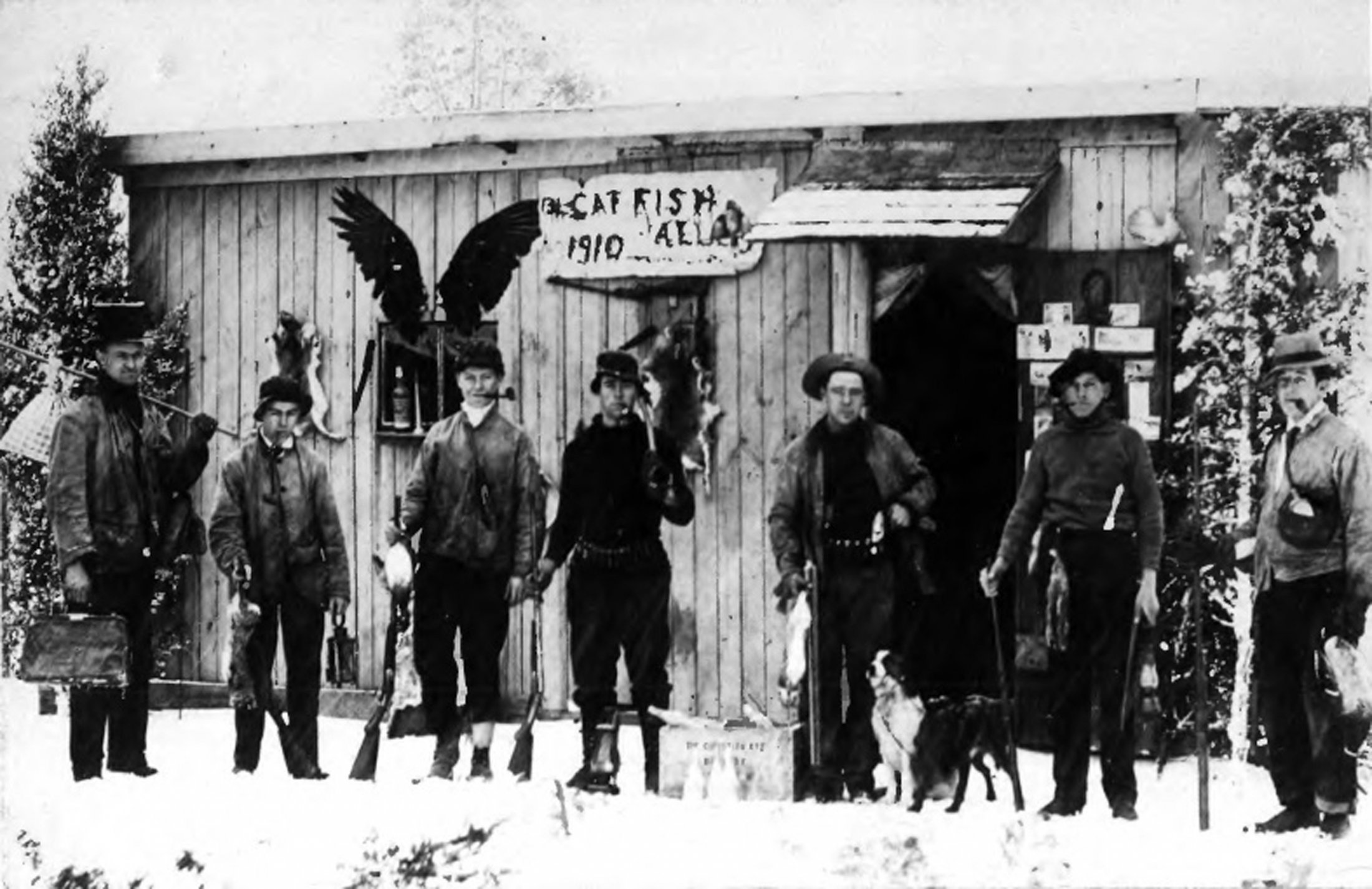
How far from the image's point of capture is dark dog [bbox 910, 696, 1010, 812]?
292 inches

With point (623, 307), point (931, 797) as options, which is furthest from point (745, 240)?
point (931, 797)

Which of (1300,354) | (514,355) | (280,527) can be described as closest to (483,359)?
(514,355)

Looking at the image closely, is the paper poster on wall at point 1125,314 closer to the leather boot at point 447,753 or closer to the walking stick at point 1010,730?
the walking stick at point 1010,730

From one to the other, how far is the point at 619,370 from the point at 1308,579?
9.42 ft

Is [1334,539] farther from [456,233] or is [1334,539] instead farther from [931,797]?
[456,233]

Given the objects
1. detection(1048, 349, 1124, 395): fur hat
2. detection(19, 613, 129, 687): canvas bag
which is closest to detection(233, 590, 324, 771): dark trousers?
detection(19, 613, 129, 687): canvas bag

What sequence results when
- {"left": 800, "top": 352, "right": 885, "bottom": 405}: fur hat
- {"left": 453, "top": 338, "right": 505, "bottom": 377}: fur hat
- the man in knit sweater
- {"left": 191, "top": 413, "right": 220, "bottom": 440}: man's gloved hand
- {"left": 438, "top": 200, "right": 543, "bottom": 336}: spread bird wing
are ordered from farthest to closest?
{"left": 191, "top": 413, "right": 220, "bottom": 440}: man's gloved hand, {"left": 438, "top": 200, "right": 543, "bottom": 336}: spread bird wing, {"left": 453, "top": 338, "right": 505, "bottom": 377}: fur hat, {"left": 800, "top": 352, "right": 885, "bottom": 405}: fur hat, the man in knit sweater

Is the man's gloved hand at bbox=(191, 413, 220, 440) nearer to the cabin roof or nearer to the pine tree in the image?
the pine tree

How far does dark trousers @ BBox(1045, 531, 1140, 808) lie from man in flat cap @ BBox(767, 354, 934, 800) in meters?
0.68

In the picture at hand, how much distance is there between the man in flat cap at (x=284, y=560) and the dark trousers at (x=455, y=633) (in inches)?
15.6

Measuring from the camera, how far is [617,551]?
782 cm

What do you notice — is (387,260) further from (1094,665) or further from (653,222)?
(1094,665)

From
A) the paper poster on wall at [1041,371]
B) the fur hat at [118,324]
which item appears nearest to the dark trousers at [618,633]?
the paper poster on wall at [1041,371]

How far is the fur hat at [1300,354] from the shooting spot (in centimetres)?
706
